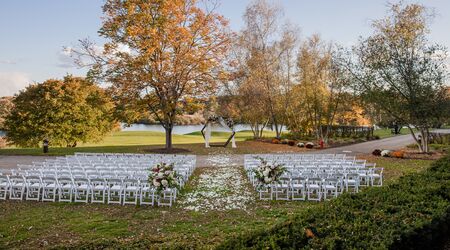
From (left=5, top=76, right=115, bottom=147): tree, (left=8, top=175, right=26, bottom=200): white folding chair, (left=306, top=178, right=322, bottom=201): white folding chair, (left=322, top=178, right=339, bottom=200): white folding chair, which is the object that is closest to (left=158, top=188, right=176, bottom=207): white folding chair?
(left=306, top=178, right=322, bottom=201): white folding chair

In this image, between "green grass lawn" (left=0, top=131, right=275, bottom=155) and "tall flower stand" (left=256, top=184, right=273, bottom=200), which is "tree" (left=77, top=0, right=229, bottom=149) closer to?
"green grass lawn" (left=0, top=131, right=275, bottom=155)

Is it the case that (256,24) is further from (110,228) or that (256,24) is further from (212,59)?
(110,228)

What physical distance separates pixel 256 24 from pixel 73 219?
32.0 meters

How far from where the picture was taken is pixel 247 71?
39625mm

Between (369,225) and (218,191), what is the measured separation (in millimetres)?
8677

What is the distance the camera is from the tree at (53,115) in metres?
35.2

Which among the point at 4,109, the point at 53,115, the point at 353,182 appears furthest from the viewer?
the point at 4,109

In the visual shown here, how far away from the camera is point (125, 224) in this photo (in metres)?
9.12

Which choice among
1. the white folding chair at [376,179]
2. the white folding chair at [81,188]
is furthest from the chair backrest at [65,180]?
the white folding chair at [376,179]

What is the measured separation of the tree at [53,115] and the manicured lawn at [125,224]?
985 inches

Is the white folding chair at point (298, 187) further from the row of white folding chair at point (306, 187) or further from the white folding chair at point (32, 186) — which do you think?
the white folding chair at point (32, 186)

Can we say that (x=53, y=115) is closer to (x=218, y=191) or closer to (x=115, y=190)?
(x=115, y=190)

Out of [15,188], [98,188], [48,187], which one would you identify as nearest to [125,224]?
[98,188]

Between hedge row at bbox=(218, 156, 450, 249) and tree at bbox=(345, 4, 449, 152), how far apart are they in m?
19.2
